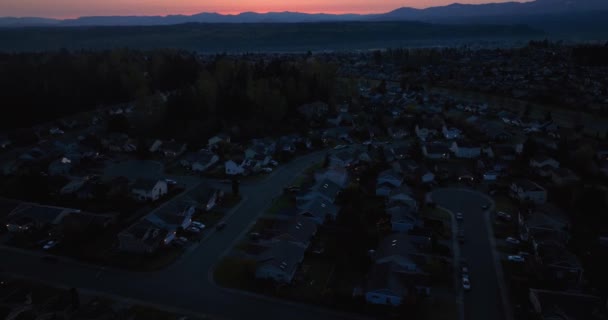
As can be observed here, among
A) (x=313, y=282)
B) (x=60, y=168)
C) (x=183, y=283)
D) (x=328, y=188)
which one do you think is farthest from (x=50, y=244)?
(x=328, y=188)

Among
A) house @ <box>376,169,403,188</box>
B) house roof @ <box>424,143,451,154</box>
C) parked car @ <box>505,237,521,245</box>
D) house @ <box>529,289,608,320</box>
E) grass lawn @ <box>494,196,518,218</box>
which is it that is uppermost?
house roof @ <box>424,143,451,154</box>

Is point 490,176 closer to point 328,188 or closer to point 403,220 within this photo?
point 403,220

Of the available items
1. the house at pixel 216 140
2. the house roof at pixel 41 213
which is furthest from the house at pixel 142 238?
the house at pixel 216 140

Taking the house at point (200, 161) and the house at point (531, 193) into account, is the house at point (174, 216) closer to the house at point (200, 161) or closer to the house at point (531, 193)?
the house at point (200, 161)

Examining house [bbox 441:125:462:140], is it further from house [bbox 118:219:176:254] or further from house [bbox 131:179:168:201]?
house [bbox 118:219:176:254]

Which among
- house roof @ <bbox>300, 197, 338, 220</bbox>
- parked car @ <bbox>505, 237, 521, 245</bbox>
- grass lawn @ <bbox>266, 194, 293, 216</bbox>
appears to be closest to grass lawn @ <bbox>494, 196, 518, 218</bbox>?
parked car @ <bbox>505, 237, 521, 245</bbox>

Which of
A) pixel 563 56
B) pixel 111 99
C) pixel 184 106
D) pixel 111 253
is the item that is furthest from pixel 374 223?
pixel 563 56
